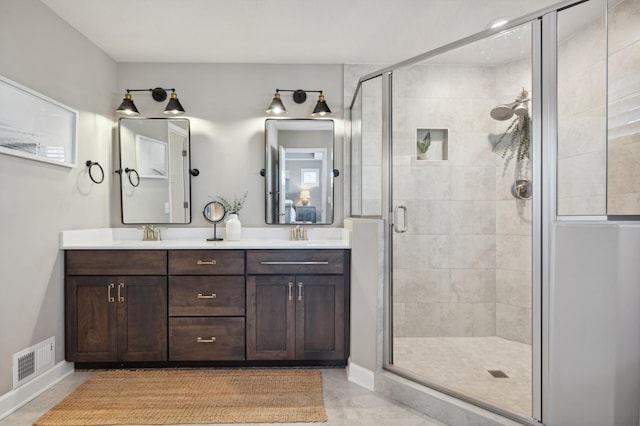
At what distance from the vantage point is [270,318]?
2559mm

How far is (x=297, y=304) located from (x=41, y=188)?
6.03 feet

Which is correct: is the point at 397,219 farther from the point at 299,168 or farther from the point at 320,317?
the point at 299,168

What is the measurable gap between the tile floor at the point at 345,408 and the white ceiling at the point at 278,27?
8.10ft

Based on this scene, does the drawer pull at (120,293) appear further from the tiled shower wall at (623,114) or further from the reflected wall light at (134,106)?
the tiled shower wall at (623,114)

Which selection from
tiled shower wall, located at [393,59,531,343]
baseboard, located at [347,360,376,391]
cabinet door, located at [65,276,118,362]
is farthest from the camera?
cabinet door, located at [65,276,118,362]

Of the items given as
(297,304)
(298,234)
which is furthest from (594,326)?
(298,234)

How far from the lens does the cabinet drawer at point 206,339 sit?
253cm

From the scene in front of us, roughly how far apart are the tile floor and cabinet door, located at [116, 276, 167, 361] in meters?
0.36

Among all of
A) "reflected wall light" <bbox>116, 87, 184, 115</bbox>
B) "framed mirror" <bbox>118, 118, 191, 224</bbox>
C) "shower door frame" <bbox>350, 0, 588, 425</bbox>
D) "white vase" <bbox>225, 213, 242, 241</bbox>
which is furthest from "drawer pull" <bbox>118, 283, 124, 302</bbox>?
"shower door frame" <bbox>350, 0, 588, 425</bbox>

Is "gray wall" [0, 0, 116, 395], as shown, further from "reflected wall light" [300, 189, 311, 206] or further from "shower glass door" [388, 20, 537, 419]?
"shower glass door" [388, 20, 537, 419]

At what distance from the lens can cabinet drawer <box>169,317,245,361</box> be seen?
2531 millimetres

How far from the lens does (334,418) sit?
6.57 ft

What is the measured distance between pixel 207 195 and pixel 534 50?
256 centimetres

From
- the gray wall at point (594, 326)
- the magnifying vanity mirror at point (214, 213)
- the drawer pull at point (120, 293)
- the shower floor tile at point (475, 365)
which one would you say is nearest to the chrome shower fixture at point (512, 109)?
the gray wall at point (594, 326)
